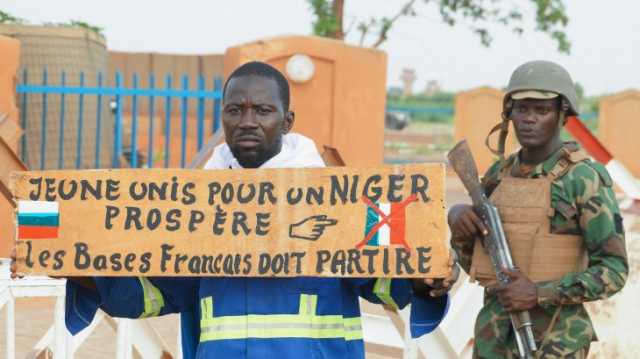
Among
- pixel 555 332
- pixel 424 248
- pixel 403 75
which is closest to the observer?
pixel 424 248

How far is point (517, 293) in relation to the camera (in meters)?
3.49

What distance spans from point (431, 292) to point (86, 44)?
9.91 m

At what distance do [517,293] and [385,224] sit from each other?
89 cm

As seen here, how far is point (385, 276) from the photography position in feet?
8.99

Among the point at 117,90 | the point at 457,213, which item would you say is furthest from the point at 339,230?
the point at 117,90

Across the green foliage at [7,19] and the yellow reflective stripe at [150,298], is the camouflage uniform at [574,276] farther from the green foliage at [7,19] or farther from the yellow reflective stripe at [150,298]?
the green foliage at [7,19]

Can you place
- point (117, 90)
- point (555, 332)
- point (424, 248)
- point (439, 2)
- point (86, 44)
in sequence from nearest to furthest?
point (424, 248), point (555, 332), point (117, 90), point (86, 44), point (439, 2)

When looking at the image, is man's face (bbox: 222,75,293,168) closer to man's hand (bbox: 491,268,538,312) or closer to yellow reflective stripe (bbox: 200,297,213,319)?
yellow reflective stripe (bbox: 200,297,213,319)

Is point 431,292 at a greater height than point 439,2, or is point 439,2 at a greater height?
point 439,2

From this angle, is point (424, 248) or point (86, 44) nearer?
point (424, 248)

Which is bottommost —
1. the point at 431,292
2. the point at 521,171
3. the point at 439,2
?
the point at 431,292

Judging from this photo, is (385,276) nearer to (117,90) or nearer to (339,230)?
(339,230)

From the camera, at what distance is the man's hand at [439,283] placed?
8.92ft

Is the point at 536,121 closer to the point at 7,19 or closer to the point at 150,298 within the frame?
the point at 150,298
